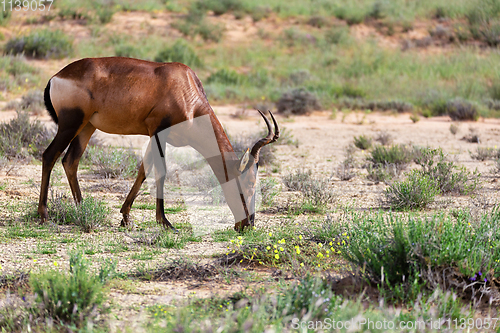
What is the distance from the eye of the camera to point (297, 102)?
17.8 meters

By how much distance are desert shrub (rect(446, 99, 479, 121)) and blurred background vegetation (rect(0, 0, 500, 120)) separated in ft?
0.17

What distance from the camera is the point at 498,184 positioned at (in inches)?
350

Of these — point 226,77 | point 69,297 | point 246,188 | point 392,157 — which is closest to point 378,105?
point 226,77

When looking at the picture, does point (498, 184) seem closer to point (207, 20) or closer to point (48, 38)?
point (48, 38)

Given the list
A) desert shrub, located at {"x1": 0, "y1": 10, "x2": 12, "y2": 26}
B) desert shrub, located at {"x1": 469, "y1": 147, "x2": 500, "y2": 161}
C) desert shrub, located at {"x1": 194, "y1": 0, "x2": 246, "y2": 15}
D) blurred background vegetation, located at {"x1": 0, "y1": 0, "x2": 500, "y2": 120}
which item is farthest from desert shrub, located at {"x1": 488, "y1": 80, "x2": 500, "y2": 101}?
desert shrub, located at {"x1": 0, "y1": 10, "x2": 12, "y2": 26}

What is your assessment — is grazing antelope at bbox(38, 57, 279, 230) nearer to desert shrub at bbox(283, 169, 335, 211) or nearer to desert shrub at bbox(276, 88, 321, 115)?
desert shrub at bbox(283, 169, 335, 211)

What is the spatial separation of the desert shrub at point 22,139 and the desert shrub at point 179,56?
38.8 feet

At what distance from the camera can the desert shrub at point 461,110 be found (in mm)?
17609

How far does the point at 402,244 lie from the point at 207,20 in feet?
85.7

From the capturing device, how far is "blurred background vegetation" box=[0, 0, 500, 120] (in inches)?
748

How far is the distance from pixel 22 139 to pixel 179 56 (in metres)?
12.6

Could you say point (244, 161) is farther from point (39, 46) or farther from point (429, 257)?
point (39, 46)

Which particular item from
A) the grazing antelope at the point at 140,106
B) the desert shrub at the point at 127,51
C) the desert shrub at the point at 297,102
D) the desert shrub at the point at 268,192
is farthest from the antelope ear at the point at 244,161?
the desert shrub at the point at 127,51

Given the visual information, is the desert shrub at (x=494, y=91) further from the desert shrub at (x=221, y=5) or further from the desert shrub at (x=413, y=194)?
the desert shrub at (x=221, y=5)
